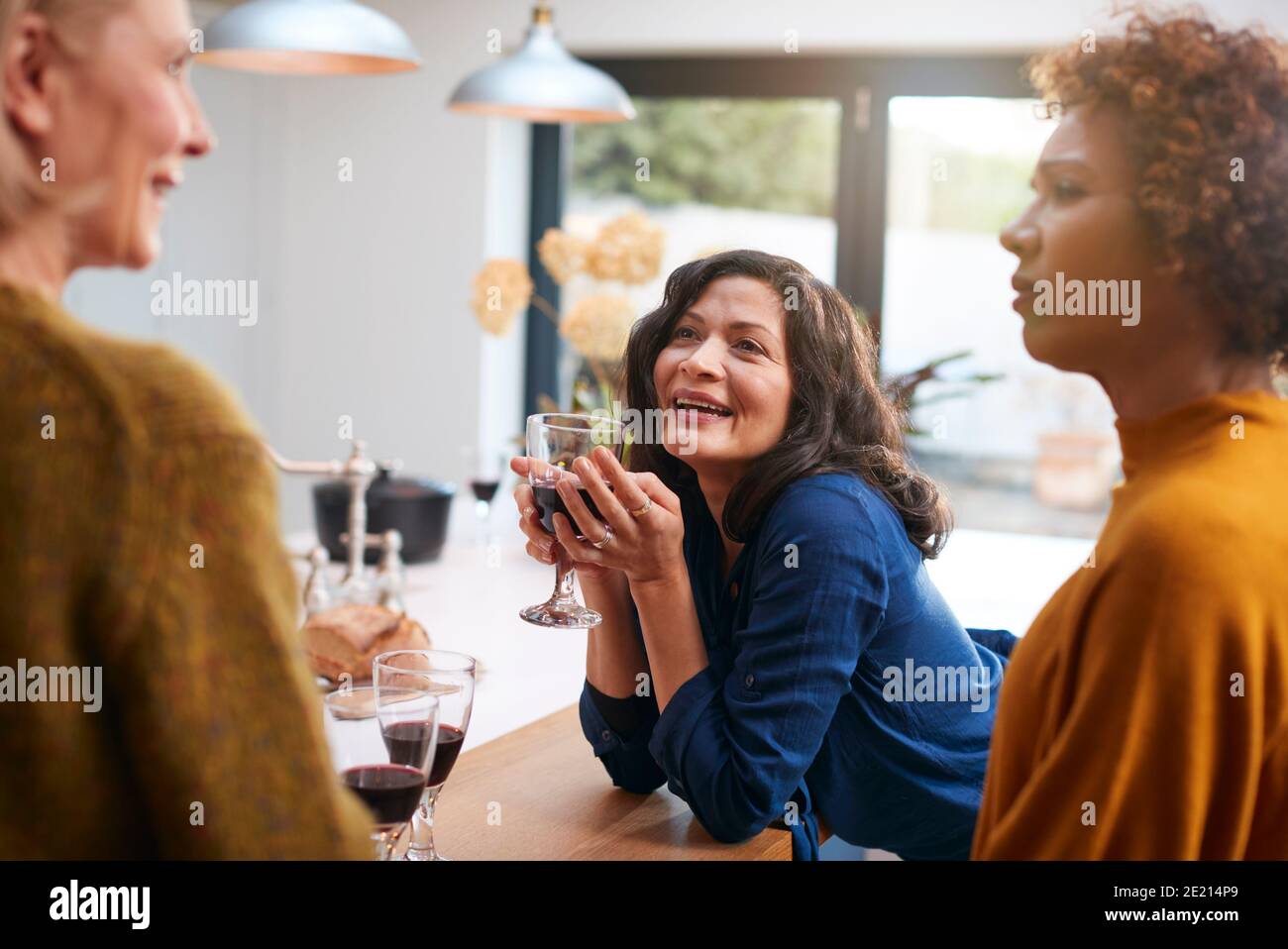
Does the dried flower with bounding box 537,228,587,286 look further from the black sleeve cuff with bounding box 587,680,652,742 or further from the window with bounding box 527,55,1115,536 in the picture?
the black sleeve cuff with bounding box 587,680,652,742

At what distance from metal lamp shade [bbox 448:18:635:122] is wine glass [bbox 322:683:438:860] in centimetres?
179

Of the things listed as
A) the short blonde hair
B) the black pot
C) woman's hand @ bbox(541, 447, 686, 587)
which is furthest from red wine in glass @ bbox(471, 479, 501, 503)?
the short blonde hair

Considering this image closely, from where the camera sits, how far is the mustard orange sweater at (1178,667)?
784 mm

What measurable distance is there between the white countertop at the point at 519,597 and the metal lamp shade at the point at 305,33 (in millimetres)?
1036

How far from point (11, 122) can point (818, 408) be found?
3.59ft

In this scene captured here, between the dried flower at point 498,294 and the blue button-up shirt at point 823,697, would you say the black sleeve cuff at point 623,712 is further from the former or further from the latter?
the dried flower at point 498,294

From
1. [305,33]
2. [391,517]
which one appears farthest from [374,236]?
[305,33]

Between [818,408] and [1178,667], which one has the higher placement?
[818,408]

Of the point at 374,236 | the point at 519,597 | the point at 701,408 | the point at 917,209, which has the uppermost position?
the point at 917,209

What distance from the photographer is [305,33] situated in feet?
7.50

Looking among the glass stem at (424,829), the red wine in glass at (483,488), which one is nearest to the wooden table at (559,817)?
the glass stem at (424,829)

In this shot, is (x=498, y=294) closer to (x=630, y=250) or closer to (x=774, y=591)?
(x=630, y=250)
